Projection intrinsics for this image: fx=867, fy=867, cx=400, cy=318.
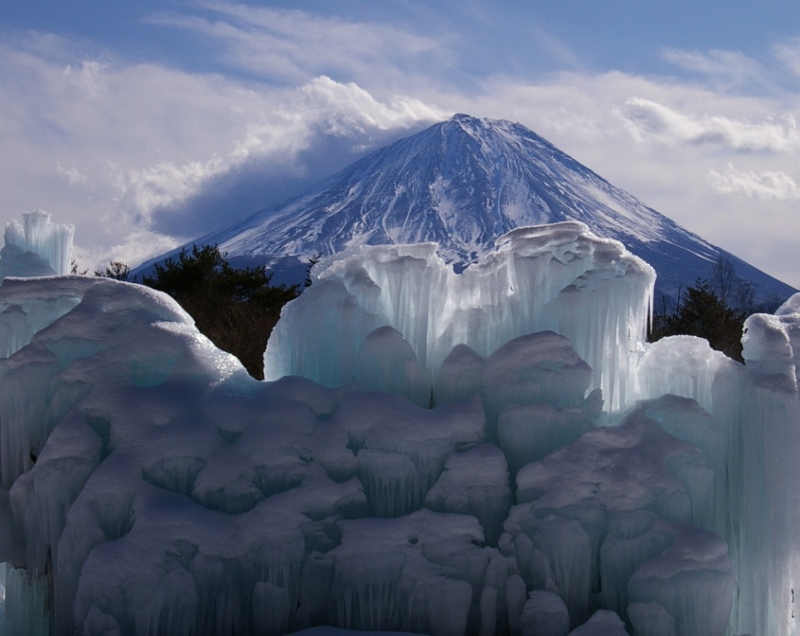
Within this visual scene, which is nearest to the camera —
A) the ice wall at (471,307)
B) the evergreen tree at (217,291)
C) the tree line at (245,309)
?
the ice wall at (471,307)

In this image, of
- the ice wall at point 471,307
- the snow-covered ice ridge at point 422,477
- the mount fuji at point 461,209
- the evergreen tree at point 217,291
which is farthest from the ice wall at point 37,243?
the mount fuji at point 461,209

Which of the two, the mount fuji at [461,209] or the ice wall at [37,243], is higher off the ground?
the mount fuji at [461,209]

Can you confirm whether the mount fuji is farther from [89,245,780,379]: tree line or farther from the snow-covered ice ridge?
the snow-covered ice ridge

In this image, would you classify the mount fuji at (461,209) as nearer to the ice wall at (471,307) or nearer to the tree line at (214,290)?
the tree line at (214,290)

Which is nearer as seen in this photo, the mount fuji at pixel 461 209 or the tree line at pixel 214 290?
the tree line at pixel 214 290

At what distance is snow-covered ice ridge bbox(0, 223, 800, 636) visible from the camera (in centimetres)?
625

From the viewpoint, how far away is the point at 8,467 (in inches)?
286

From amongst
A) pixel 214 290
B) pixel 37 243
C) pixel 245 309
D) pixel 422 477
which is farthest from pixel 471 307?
pixel 214 290

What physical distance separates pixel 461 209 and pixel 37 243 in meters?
112

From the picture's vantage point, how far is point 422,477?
22.0 feet

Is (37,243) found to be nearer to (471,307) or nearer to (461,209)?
(471,307)

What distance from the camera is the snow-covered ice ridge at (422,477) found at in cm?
625

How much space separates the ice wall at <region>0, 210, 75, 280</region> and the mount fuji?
3466 inches

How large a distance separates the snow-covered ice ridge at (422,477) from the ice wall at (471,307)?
0.09 ft
